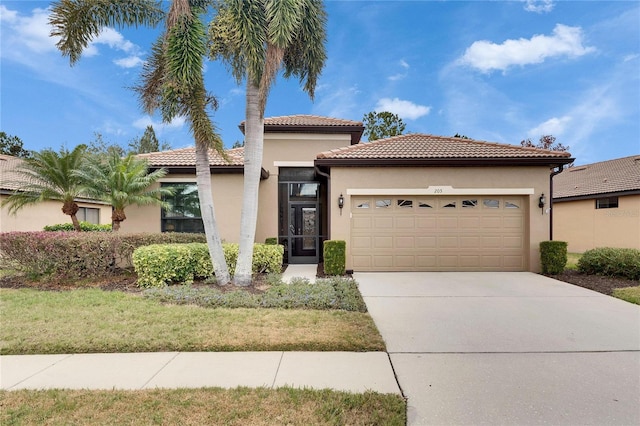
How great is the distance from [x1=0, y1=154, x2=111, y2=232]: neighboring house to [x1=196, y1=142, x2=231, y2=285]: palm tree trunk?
32.0 ft

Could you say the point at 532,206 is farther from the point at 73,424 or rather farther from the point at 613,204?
the point at 73,424

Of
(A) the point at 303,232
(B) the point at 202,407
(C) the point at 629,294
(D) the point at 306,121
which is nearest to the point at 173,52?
(D) the point at 306,121

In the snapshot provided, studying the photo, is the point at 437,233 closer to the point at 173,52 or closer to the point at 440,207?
the point at 440,207

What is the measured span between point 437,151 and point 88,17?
431 inches

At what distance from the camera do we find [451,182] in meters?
10.7

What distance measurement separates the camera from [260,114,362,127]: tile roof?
13.0 m

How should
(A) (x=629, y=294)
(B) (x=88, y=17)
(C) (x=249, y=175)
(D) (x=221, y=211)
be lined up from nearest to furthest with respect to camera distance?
(A) (x=629, y=294) → (B) (x=88, y=17) → (C) (x=249, y=175) → (D) (x=221, y=211)

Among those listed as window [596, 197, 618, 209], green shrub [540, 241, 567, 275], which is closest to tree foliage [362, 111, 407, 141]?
window [596, 197, 618, 209]

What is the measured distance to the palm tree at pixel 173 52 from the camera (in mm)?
7273

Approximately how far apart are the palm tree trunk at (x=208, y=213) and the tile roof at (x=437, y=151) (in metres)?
3.88

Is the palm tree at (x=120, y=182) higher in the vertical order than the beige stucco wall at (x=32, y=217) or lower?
higher

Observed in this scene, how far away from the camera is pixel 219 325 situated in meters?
5.17

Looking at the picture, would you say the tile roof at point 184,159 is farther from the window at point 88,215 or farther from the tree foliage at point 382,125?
the tree foliage at point 382,125

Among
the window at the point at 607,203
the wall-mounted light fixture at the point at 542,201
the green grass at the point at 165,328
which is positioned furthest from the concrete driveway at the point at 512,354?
the window at the point at 607,203
